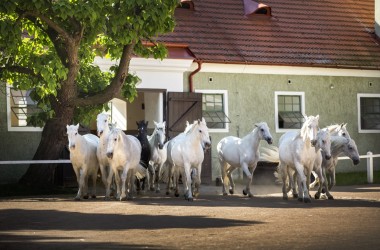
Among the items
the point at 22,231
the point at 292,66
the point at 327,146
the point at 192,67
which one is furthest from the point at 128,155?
the point at 292,66

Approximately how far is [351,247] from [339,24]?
2540 centimetres

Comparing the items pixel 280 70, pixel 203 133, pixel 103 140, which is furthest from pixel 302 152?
pixel 280 70

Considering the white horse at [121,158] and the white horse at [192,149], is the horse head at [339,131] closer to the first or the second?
the white horse at [192,149]

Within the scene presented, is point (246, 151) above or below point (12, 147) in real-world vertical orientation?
below

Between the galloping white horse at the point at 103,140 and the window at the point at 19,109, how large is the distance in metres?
6.57

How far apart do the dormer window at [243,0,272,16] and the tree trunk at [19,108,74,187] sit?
1097cm

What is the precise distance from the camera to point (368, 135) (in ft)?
111

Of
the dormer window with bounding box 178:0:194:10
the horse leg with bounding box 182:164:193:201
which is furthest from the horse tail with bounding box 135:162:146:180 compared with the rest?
the dormer window with bounding box 178:0:194:10

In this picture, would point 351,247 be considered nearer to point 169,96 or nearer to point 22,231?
point 22,231

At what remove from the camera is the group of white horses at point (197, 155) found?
19.8 meters

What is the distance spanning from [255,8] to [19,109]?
32.8 feet

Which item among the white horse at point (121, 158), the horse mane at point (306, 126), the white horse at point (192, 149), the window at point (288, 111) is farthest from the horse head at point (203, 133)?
the window at point (288, 111)

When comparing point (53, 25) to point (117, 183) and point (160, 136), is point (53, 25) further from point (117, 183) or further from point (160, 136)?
point (117, 183)

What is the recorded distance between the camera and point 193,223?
14.1m
